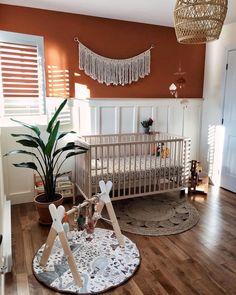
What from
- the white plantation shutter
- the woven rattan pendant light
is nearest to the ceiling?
the white plantation shutter

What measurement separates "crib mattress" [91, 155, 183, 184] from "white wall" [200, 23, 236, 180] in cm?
119

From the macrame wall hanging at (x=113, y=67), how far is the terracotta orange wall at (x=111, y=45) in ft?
0.24

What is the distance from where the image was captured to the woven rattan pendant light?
4.80ft

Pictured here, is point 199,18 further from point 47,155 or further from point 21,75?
point 21,75

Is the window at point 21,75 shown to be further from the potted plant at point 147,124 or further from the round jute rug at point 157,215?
the round jute rug at point 157,215

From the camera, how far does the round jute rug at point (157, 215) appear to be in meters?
2.69

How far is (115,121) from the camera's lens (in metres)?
3.74

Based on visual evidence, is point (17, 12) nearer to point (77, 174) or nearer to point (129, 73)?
point (129, 73)

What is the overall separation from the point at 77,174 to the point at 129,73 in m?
1.61

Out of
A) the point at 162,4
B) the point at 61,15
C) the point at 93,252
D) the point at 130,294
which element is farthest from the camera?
the point at 61,15

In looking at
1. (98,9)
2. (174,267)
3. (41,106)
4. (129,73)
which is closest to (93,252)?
(174,267)

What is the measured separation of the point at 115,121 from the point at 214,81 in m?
1.74

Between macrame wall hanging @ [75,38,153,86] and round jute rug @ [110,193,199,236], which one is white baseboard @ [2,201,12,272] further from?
macrame wall hanging @ [75,38,153,86]

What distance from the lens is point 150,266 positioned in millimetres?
2102
